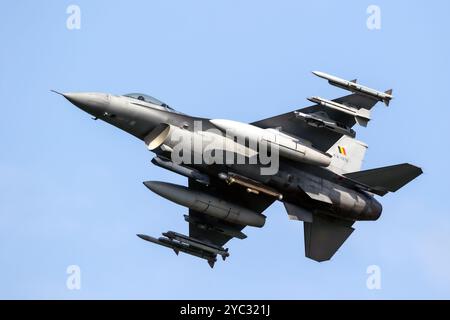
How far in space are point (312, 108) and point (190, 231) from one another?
5754 mm

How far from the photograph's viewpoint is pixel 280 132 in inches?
1196

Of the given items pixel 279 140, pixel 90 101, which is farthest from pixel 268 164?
pixel 90 101

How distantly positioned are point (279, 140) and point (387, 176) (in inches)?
138

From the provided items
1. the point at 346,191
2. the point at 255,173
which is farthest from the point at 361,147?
the point at 255,173

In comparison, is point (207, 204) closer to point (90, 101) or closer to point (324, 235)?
point (324, 235)

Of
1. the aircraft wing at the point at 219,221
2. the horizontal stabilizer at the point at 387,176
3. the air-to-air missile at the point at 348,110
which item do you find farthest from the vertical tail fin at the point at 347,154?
the aircraft wing at the point at 219,221

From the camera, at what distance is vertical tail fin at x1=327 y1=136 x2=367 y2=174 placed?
3172 cm

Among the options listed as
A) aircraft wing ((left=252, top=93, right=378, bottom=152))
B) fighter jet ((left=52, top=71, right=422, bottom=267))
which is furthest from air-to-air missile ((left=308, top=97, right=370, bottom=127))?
aircraft wing ((left=252, top=93, right=378, bottom=152))

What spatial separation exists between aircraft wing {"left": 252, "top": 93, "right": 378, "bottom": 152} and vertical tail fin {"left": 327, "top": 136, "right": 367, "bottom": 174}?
0.53m

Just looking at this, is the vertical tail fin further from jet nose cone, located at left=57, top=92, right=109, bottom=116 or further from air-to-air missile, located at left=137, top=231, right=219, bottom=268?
jet nose cone, located at left=57, top=92, right=109, bottom=116

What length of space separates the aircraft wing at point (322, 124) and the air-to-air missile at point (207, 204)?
100 inches
